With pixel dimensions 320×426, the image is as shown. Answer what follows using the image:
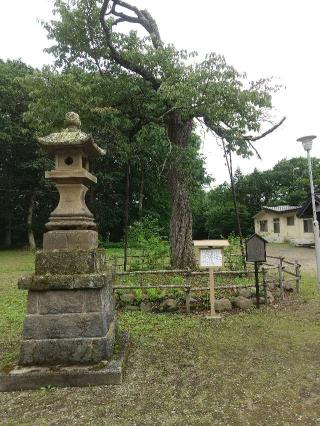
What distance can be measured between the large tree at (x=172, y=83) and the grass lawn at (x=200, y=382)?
16.2 feet

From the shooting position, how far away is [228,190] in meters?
40.4

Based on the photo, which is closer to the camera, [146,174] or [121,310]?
[121,310]

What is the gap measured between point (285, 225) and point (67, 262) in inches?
1161

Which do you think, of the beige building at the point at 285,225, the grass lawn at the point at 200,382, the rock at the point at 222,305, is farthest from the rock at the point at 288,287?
the beige building at the point at 285,225

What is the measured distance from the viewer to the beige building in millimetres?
28016

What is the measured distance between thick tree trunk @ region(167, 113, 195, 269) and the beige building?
17.8 m

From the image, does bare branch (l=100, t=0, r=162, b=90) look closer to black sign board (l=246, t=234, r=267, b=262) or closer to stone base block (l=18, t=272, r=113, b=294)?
black sign board (l=246, t=234, r=267, b=262)

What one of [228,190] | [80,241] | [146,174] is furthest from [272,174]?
[80,241]

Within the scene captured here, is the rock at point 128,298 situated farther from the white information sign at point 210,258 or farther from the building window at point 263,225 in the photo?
the building window at point 263,225

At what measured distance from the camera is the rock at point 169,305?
7.77 m

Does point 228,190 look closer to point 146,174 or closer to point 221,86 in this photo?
point 146,174

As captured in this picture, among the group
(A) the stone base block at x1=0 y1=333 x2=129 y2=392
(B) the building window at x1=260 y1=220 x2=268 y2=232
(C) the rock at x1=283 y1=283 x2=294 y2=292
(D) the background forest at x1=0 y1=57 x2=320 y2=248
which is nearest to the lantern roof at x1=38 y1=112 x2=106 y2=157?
(A) the stone base block at x1=0 y1=333 x2=129 y2=392

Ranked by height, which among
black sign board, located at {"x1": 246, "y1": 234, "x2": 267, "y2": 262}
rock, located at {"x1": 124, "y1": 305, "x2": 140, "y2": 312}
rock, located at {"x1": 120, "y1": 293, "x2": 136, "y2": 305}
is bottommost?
rock, located at {"x1": 124, "y1": 305, "x2": 140, "y2": 312}

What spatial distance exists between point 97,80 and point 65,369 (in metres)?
8.95
